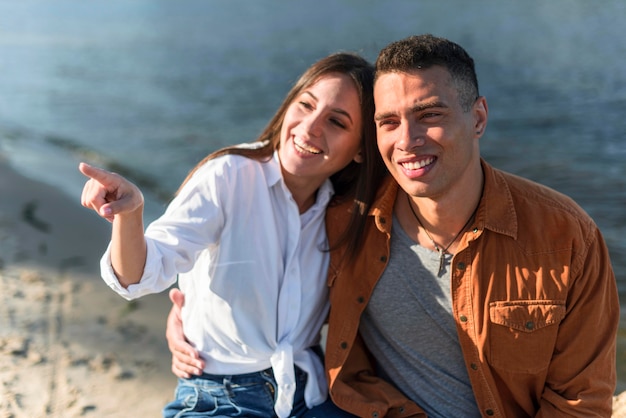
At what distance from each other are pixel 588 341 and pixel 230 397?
158cm

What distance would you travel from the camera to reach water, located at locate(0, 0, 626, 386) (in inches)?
359

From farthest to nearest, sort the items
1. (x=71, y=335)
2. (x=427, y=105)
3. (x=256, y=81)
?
(x=256, y=81)
(x=71, y=335)
(x=427, y=105)

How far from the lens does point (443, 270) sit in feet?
10.7

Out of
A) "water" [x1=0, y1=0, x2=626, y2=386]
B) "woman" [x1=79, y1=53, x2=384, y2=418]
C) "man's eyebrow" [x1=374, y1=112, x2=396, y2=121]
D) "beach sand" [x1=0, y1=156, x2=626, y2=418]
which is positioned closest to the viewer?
"man's eyebrow" [x1=374, y1=112, x2=396, y2=121]

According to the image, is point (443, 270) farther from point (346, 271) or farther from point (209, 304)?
point (209, 304)

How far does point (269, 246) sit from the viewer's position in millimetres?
3357

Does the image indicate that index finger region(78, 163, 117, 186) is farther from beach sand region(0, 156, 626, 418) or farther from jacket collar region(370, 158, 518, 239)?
beach sand region(0, 156, 626, 418)

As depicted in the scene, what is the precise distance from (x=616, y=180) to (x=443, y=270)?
18.5 ft

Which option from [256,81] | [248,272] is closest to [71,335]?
[248,272]

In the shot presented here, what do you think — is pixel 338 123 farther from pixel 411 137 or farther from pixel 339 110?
pixel 411 137

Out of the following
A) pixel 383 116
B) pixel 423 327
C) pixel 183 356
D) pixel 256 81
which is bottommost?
pixel 183 356

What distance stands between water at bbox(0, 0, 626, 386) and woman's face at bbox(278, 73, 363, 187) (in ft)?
5.39

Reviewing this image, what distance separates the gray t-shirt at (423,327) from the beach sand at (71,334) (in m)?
1.68

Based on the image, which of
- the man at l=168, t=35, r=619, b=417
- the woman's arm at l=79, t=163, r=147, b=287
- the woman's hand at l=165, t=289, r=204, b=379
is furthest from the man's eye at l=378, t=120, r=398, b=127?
the woman's hand at l=165, t=289, r=204, b=379
